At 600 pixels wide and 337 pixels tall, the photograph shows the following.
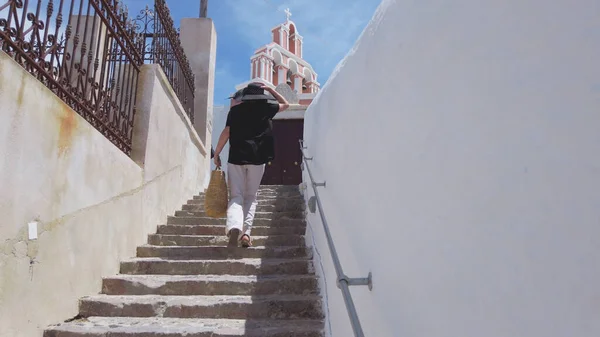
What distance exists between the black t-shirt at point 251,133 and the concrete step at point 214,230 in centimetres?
72

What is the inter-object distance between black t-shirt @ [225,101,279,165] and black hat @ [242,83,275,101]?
0.05m

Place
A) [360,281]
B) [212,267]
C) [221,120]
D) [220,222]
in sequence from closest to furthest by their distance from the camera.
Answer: [360,281]
[212,267]
[220,222]
[221,120]

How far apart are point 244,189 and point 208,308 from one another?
1346 mm

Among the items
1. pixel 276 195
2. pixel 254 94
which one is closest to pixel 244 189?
pixel 254 94

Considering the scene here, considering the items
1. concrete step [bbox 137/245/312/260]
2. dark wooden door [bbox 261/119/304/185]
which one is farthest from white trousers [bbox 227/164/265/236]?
dark wooden door [bbox 261/119/304/185]

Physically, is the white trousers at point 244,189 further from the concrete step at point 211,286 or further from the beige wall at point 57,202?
the beige wall at point 57,202

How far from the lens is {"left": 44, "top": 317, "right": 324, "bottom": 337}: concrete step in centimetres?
265

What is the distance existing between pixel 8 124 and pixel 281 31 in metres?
28.6

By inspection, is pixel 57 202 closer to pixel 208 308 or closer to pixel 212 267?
pixel 208 308

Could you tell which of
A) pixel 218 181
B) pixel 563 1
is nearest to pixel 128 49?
pixel 218 181

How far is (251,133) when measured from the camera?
162 inches

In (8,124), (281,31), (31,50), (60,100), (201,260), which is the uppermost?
(281,31)

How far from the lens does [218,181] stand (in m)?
4.16

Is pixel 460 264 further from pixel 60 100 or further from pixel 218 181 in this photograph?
pixel 218 181
